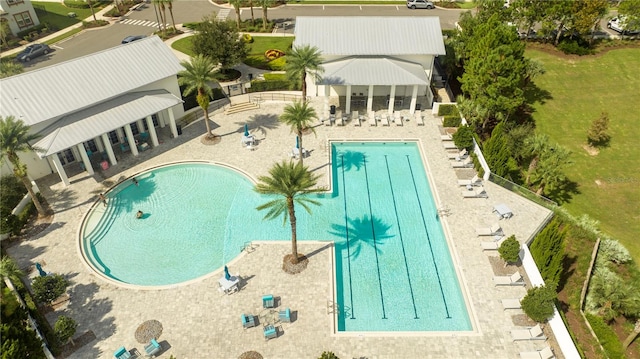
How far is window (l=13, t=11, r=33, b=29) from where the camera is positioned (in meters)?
64.7

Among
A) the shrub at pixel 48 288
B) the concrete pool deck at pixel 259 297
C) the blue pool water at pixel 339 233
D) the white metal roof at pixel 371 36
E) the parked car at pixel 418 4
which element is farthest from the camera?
the parked car at pixel 418 4

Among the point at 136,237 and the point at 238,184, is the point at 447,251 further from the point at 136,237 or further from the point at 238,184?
the point at 136,237

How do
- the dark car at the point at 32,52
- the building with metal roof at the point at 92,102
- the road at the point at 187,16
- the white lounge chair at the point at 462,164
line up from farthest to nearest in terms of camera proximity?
the road at the point at 187,16
the dark car at the point at 32,52
the white lounge chair at the point at 462,164
the building with metal roof at the point at 92,102

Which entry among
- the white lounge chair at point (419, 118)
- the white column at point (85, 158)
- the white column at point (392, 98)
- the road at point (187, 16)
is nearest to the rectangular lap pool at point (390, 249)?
the white lounge chair at point (419, 118)

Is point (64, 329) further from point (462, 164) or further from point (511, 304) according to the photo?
point (462, 164)

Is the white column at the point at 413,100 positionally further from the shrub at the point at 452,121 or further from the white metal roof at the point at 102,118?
the white metal roof at the point at 102,118

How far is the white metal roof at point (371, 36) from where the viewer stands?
45.2 meters

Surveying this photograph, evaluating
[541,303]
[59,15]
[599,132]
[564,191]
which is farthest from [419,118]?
[59,15]

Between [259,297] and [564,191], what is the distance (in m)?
30.3

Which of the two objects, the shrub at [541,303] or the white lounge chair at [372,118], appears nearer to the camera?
the shrub at [541,303]

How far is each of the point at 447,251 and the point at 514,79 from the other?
19679 millimetres

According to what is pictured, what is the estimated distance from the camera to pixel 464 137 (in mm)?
40062

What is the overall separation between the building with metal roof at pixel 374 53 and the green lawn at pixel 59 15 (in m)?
47.1

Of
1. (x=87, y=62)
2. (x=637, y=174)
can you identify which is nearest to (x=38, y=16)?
(x=87, y=62)
